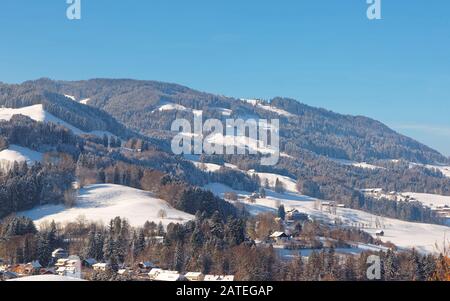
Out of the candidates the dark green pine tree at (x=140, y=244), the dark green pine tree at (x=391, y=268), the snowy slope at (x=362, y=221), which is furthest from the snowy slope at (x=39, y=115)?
the dark green pine tree at (x=391, y=268)

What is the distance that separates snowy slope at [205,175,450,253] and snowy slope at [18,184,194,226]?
33.0m

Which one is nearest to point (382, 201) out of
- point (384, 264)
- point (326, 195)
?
point (326, 195)

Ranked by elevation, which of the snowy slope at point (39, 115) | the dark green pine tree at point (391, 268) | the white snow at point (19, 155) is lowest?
the dark green pine tree at point (391, 268)

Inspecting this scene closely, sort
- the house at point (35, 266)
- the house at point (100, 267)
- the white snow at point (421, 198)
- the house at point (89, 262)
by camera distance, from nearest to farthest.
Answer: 1. the house at point (100, 267)
2. the house at point (35, 266)
3. the house at point (89, 262)
4. the white snow at point (421, 198)

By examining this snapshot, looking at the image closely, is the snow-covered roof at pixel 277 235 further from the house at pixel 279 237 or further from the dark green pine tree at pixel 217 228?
the dark green pine tree at pixel 217 228

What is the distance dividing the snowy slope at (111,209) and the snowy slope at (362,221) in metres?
33.0

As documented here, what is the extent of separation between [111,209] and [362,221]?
235 feet

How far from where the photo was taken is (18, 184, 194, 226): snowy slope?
6694 centimetres


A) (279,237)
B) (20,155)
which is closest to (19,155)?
(20,155)

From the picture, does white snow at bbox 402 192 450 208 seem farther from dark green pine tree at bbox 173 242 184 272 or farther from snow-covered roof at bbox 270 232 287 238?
dark green pine tree at bbox 173 242 184 272

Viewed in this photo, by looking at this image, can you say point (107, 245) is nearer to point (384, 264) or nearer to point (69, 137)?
point (384, 264)

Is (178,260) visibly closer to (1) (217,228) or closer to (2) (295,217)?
(1) (217,228)

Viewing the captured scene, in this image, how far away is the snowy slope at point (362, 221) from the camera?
320ft

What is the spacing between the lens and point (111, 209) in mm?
72562
